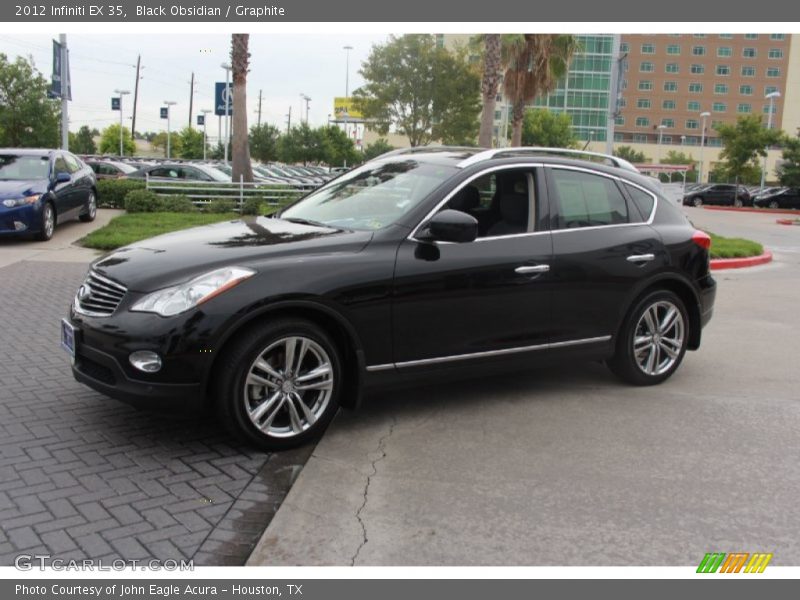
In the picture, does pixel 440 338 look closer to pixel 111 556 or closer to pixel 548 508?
pixel 548 508

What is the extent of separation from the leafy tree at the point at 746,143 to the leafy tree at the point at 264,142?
3475cm

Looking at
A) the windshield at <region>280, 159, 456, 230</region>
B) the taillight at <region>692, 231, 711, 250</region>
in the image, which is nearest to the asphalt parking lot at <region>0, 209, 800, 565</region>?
the taillight at <region>692, 231, 711, 250</region>

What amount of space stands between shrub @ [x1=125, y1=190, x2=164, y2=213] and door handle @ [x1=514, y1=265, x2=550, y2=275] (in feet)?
47.1

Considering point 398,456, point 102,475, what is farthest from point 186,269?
point 398,456

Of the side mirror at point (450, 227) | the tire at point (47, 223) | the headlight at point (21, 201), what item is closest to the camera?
the side mirror at point (450, 227)

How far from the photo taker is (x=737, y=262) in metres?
14.5

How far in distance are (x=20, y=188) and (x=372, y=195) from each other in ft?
31.8

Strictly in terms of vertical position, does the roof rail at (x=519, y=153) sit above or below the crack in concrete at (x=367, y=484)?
above

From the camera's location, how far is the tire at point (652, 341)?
5.95 metres

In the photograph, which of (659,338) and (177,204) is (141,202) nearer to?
(177,204)

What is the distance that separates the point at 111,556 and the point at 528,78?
28.7 metres

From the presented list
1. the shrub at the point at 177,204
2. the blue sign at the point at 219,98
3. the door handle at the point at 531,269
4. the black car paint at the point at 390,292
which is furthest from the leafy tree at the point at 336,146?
the door handle at the point at 531,269

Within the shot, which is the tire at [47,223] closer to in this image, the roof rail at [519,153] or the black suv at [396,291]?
the black suv at [396,291]

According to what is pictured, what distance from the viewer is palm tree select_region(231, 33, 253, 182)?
67.3 ft
